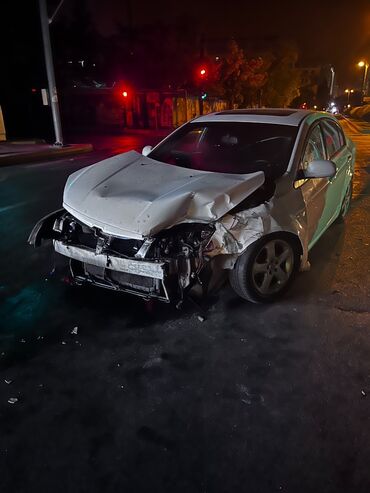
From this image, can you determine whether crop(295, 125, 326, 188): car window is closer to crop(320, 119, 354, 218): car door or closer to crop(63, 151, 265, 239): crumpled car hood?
crop(320, 119, 354, 218): car door

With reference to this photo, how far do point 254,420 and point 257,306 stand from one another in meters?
1.40

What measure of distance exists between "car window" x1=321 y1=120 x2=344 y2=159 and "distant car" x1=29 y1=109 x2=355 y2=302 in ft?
0.64

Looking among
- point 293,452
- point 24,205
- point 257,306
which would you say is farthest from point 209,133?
point 24,205

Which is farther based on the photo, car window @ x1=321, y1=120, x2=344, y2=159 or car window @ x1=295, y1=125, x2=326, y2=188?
car window @ x1=321, y1=120, x2=344, y2=159

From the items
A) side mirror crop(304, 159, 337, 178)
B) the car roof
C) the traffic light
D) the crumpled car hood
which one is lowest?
the crumpled car hood

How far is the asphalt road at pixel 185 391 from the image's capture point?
7.03 ft

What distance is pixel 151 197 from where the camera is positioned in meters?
3.31

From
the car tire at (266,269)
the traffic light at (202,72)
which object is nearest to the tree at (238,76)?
the traffic light at (202,72)

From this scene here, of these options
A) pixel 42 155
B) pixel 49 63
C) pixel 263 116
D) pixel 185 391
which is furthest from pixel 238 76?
pixel 185 391

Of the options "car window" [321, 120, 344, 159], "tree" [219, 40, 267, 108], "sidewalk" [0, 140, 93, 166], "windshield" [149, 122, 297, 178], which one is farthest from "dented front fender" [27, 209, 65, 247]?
"tree" [219, 40, 267, 108]

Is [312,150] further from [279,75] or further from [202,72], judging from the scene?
[279,75]

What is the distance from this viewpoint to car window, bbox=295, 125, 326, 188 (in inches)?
153

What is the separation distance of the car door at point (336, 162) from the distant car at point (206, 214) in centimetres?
16

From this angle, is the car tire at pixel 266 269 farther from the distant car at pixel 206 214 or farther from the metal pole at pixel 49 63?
the metal pole at pixel 49 63
